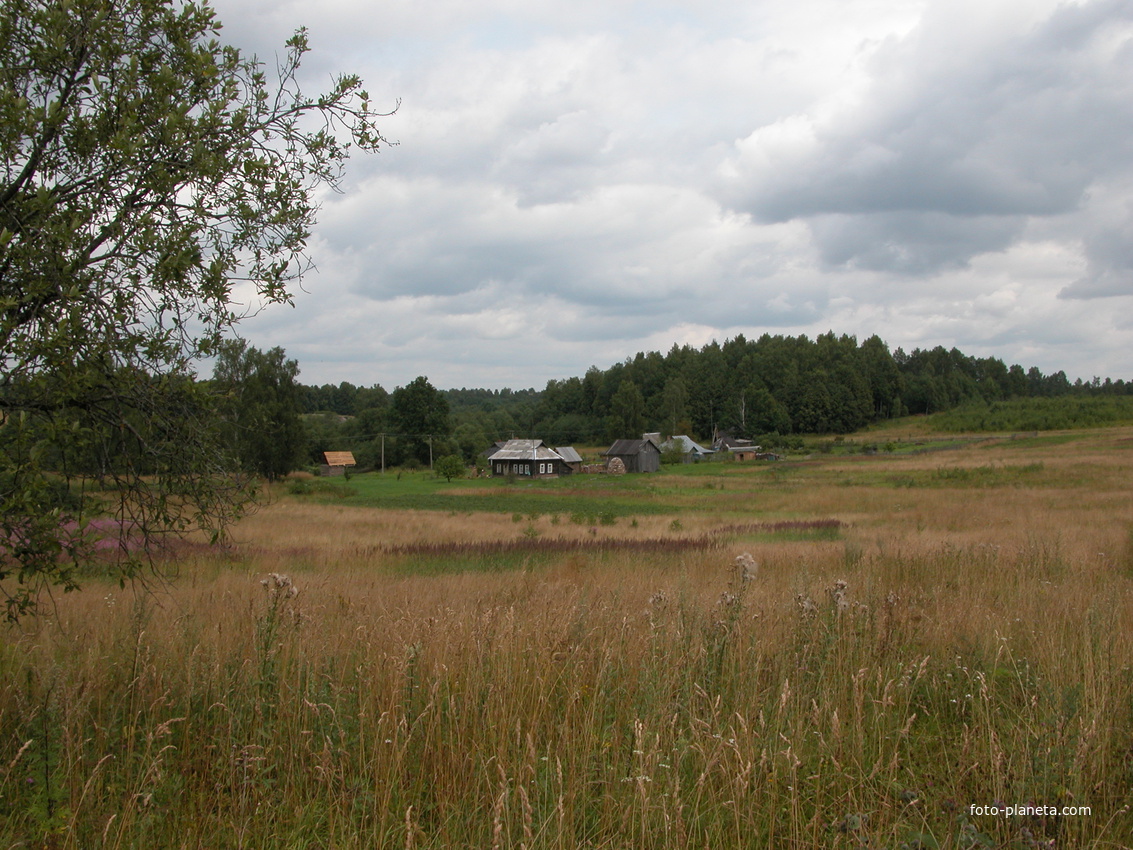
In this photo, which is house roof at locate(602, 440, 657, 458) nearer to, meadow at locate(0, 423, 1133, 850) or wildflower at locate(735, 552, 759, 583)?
meadow at locate(0, 423, 1133, 850)

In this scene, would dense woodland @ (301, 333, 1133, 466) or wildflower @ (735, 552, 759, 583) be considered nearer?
wildflower @ (735, 552, 759, 583)

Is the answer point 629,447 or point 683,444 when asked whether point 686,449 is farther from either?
point 629,447

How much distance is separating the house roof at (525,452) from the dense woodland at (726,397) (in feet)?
75.6

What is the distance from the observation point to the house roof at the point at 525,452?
88.6m

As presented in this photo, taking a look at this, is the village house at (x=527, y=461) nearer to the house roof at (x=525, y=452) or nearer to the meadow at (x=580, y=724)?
the house roof at (x=525, y=452)

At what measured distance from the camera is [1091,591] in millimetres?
8383

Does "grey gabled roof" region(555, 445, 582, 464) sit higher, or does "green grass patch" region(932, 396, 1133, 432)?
"green grass patch" region(932, 396, 1133, 432)

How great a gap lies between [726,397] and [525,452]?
6994 centimetres

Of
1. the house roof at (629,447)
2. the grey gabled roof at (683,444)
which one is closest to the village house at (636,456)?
the house roof at (629,447)

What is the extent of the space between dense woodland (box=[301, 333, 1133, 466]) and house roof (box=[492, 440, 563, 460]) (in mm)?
23041

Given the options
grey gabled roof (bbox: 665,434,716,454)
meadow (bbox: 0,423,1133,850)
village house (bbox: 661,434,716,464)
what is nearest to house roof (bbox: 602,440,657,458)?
village house (bbox: 661,434,716,464)

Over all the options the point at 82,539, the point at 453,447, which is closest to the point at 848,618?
the point at 82,539

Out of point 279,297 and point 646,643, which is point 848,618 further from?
point 279,297

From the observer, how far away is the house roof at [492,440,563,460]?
88.6 meters
